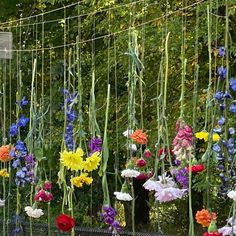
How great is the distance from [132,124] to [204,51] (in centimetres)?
257

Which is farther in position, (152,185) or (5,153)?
(5,153)

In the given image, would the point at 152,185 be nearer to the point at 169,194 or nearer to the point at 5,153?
the point at 169,194

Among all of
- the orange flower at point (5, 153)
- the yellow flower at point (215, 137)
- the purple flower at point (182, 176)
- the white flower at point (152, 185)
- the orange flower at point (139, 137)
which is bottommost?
the orange flower at point (5, 153)

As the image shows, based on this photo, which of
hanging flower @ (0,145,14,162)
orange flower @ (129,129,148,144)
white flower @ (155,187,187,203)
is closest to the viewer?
white flower @ (155,187,187,203)

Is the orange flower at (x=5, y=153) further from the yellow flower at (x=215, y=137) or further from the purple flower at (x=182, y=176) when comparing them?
the yellow flower at (x=215, y=137)

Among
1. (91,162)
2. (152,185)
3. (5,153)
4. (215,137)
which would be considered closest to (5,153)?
(5,153)

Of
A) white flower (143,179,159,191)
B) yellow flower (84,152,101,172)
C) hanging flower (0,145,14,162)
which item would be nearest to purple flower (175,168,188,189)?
white flower (143,179,159,191)

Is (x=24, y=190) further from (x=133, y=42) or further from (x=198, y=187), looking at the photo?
(x=133, y=42)

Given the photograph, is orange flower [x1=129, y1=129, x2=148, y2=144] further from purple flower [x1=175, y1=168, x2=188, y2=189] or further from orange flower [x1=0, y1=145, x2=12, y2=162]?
orange flower [x1=0, y1=145, x2=12, y2=162]

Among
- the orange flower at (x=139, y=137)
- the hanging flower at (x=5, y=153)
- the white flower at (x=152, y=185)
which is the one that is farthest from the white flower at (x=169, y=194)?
the hanging flower at (x=5, y=153)

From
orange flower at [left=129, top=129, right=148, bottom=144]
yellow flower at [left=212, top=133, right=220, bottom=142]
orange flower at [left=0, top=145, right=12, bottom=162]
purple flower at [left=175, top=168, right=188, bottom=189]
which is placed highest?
yellow flower at [left=212, top=133, right=220, bottom=142]

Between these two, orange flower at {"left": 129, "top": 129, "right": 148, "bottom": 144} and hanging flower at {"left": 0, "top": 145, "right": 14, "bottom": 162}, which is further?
hanging flower at {"left": 0, "top": 145, "right": 14, "bottom": 162}

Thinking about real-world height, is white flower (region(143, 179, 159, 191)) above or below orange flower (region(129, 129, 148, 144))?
below

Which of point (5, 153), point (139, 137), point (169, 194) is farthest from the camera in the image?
point (5, 153)
